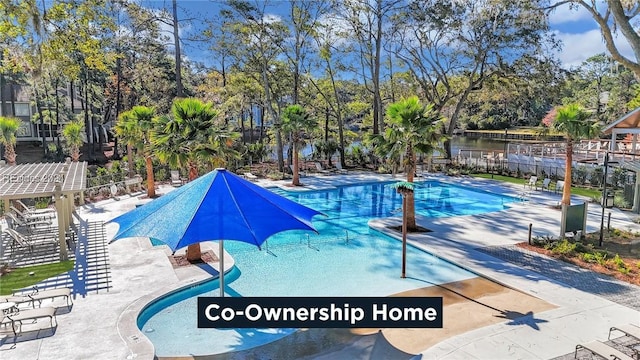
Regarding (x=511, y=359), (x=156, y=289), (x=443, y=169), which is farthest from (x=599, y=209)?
(x=156, y=289)

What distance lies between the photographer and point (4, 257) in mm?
11539

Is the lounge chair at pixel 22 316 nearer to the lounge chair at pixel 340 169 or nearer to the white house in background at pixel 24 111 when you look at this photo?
the lounge chair at pixel 340 169

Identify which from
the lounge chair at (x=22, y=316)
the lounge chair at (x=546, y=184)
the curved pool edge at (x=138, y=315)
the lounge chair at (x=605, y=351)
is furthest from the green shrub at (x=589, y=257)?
the lounge chair at (x=22, y=316)

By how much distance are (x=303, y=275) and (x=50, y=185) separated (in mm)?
7452

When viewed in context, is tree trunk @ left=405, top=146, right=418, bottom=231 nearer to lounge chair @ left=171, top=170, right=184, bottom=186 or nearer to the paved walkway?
the paved walkway

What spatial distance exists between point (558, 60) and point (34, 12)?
2924cm

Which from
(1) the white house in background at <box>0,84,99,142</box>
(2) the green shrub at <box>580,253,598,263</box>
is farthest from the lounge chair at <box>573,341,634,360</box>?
(1) the white house in background at <box>0,84,99,142</box>

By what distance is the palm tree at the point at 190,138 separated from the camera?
1134 centimetres

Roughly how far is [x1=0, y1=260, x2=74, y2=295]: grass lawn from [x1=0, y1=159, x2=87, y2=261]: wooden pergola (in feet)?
1.62

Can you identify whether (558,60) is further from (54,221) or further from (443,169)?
(54,221)

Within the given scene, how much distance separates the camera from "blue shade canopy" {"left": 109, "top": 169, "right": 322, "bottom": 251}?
20.5ft

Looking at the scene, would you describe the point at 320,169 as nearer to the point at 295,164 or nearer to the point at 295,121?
the point at 295,164

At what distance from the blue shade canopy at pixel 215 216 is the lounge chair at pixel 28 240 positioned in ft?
21.3

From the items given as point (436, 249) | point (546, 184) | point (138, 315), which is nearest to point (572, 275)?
point (436, 249)
